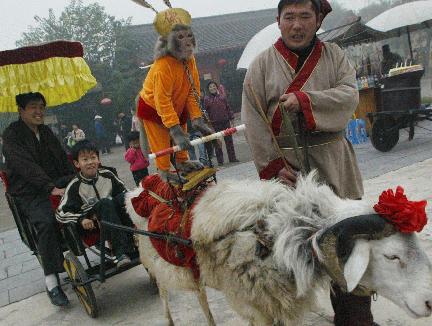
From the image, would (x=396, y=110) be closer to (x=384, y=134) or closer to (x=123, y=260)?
(x=384, y=134)

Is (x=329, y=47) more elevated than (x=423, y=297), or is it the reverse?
(x=329, y=47)

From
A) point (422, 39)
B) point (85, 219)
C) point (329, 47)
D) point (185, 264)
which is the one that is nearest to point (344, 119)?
point (329, 47)

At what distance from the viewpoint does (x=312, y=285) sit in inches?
78.5

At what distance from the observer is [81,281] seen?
3479 millimetres

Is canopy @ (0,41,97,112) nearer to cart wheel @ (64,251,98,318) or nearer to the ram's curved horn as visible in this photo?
cart wheel @ (64,251,98,318)

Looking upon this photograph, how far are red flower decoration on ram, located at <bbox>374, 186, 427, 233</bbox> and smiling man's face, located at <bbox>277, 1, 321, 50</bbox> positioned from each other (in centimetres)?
102

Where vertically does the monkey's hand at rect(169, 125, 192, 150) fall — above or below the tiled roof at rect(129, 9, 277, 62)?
below

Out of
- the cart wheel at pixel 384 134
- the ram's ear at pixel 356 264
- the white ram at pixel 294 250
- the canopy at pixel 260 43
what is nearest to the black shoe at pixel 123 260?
the white ram at pixel 294 250

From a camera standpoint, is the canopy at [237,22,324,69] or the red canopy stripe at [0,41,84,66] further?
the canopy at [237,22,324,69]

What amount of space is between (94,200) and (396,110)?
6.19m

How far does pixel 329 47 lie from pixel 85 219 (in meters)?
2.45

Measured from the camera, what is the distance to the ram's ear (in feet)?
5.57

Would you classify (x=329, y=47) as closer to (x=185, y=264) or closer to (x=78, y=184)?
(x=185, y=264)

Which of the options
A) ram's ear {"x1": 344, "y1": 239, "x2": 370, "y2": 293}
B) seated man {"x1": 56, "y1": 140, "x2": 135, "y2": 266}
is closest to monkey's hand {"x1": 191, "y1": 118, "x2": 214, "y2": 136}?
seated man {"x1": 56, "y1": 140, "x2": 135, "y2": 266}
